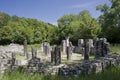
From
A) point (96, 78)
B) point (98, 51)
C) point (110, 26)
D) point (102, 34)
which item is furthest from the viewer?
point (102, 34)

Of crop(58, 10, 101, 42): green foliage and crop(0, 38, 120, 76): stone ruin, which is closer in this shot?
crop(0, 38, 120, 76): stone ruin

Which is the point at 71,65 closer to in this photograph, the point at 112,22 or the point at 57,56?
the point at 57,56

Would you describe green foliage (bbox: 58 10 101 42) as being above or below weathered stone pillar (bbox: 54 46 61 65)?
above

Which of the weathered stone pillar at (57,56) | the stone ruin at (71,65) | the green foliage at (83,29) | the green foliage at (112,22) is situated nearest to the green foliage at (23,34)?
the green foliage at (83,29)

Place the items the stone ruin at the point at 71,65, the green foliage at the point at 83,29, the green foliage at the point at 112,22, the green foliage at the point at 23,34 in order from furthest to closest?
the green foliage at the point at 23,34, the green foliage at the point at 83,29, the green foliage at the point at 112,22, the stone ruin at the point at 71,65

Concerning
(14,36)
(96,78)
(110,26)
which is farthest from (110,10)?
(96,78)

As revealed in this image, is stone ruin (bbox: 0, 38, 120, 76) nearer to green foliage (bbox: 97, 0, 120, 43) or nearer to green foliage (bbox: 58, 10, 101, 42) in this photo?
green foliage (bbox: 97, 0, 120, 43)

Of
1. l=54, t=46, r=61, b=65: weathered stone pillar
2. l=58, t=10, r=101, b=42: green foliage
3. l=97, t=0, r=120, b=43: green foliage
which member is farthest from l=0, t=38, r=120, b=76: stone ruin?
l=58, t=10, r=101, b=42: green foliage

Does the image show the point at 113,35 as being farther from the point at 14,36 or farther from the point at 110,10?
the point at 14,36

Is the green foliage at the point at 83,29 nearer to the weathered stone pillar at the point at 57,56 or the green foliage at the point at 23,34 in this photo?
the green foliage at the point at 23,34

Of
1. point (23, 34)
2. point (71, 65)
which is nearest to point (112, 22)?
point (23, 34)

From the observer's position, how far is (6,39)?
65.2 m

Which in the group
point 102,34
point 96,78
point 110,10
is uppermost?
point 110,10

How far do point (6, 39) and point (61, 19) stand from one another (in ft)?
54.8
